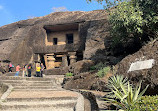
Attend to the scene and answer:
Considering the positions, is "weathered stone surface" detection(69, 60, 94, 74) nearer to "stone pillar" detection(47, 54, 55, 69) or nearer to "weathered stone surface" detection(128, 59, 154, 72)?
"weathered stone surface" detection(128, 59, 154, 72)

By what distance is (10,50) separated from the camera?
65.1 ft

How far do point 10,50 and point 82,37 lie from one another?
987 centimetres

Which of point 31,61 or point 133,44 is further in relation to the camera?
point 31,61

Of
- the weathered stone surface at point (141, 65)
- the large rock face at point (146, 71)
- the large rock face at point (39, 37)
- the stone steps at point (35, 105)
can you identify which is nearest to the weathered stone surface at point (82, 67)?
the large rock face at point (39, 37)

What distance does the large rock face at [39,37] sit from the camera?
1530cm

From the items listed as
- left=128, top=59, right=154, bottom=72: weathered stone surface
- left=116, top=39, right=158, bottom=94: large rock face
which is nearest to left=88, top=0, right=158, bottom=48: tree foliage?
left=116, top=39, right=158, bottom=94: large rock face

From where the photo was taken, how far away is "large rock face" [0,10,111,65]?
15305mm

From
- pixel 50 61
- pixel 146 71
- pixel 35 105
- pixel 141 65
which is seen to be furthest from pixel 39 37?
pixel 146 71

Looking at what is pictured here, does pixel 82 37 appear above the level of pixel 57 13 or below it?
below

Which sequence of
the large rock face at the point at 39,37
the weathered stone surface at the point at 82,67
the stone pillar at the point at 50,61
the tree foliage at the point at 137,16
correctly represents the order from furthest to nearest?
the stone pillar at the point at 50,61 → the large rock face at the point at 39,37 → the weathered stone surface at the point at 82,67 → the tree foliage at the point at 137,16

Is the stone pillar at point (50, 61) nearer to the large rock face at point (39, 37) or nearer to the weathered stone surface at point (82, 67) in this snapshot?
the large rock face at point (39, 37)

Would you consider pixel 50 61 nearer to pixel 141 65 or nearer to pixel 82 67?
pixel 82 67

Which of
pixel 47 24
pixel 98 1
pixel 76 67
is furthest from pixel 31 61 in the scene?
pixel 98 1

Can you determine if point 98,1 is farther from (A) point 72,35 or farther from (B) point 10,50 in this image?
(B) point 10,50
